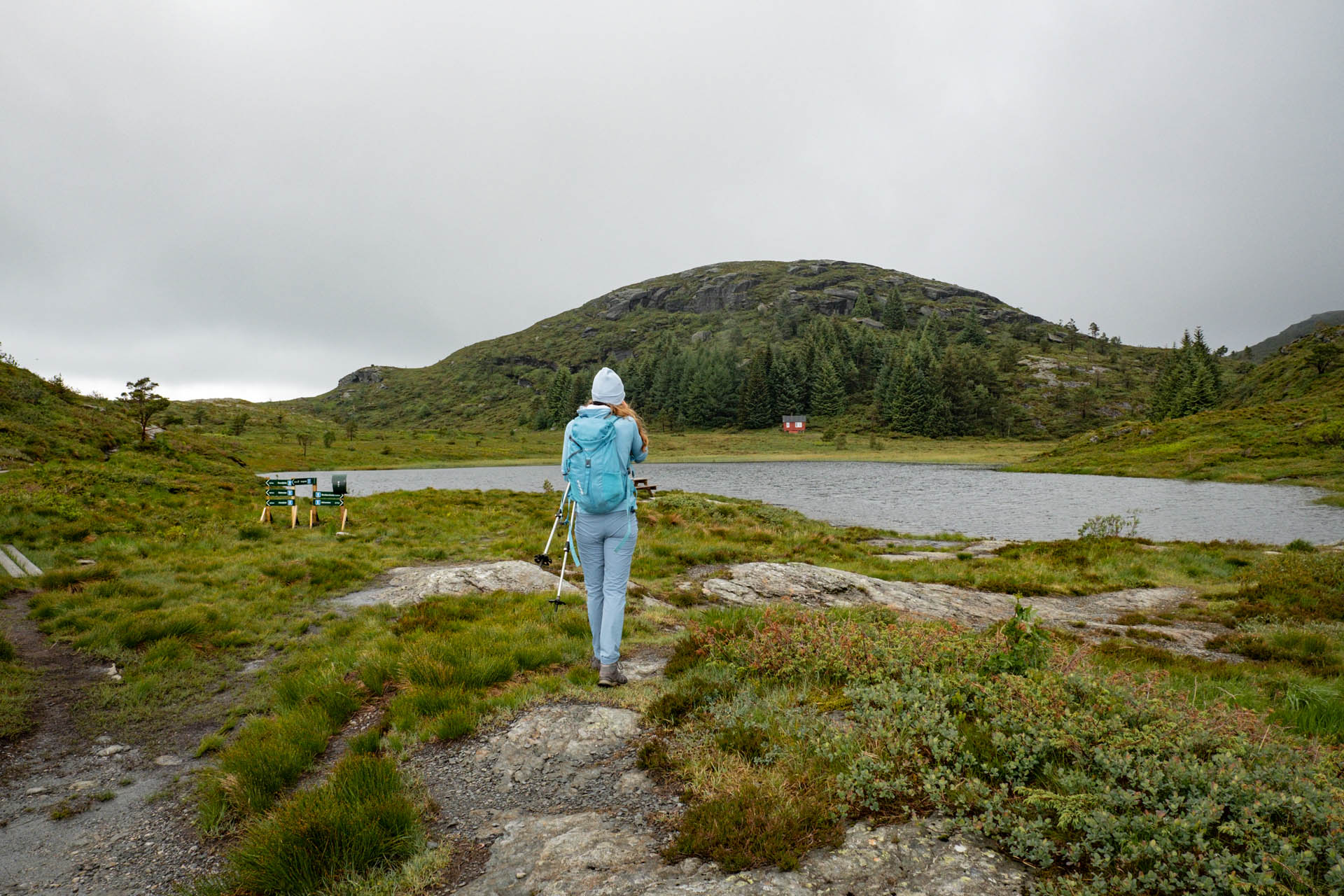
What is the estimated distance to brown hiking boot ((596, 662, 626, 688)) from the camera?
24.1ft

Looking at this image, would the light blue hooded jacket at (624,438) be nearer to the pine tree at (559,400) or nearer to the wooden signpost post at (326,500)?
the wooden signpost post at (326,500)

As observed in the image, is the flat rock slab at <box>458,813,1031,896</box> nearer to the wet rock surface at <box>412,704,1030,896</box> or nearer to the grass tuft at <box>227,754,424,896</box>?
the wet rock surface at <box>412,704,1030,896</box>

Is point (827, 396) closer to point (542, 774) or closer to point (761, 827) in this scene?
point (542, 774)

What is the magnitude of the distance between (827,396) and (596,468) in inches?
6323

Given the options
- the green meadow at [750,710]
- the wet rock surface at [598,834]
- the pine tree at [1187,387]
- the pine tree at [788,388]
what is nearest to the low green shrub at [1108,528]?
the green meadow at [750,710]

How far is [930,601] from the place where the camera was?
1407cm

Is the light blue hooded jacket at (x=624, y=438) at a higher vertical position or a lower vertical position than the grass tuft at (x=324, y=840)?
higher

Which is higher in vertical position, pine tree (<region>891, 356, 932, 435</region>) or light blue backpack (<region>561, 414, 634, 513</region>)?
pine tree (<region>891, 356, 932, 435</region>)

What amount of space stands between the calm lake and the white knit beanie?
96.6 feet

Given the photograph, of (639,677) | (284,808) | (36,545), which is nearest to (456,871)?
(284,808)

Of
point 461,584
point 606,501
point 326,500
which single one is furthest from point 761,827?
point 326,500

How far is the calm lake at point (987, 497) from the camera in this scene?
3331cm

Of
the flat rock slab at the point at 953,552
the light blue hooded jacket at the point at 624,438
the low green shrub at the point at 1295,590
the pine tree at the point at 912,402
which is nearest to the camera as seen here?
the light blue hooded jacket at the point at 624,438

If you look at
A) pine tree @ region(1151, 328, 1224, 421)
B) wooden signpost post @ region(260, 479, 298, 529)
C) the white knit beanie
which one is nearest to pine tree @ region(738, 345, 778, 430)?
pine tree @ region(1151, 328, 1224, 421)
